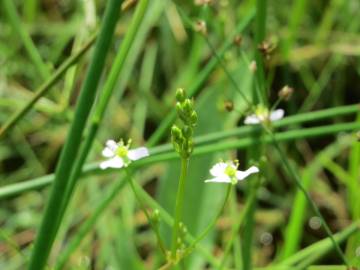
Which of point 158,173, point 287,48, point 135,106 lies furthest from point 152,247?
point 287,48

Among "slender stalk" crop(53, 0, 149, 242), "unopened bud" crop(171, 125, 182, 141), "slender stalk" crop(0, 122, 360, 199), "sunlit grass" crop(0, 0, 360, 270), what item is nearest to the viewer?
"unopened bud" crop(171, 125, 182, 141)

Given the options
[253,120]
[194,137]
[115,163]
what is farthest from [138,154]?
[194,137]

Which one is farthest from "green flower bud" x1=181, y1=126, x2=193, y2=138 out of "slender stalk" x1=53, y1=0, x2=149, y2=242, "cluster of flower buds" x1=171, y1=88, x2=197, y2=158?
"slender stalk" x1=53, y1=0, x2=149, y2=242

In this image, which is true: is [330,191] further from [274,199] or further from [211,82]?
[211,82]

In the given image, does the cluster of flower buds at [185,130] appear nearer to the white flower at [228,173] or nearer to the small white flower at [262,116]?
the white flower at [228,173]

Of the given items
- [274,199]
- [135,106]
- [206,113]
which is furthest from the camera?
[135,106]

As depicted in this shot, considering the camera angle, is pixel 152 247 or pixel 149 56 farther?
pixel 149 56

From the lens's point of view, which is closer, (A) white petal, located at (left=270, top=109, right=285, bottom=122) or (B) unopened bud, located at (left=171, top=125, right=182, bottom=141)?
(B) unopened bud, located at (left=171, top=125, right=182, bottom=141)

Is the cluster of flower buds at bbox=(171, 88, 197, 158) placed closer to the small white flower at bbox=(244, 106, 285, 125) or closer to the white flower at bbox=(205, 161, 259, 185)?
the white flower at bbox=(205, 161, 259, 185)
